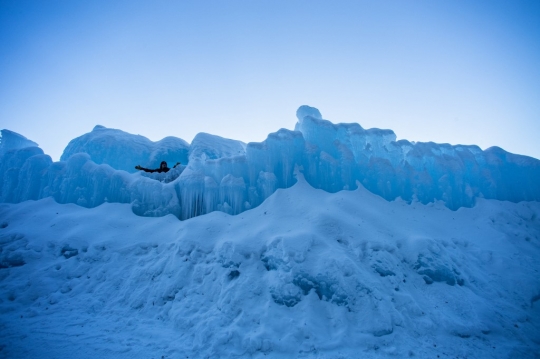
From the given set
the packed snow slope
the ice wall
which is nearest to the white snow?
the packed snow slope

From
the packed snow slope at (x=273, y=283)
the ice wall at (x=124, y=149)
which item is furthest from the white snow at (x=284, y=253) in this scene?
the ice wall at (x=124, y=149)

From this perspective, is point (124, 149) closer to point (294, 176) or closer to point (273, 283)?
point (294, 176)

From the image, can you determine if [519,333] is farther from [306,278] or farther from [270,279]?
[270,279]

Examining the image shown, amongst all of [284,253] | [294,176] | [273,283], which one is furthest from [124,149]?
[273,283]

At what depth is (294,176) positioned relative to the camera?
16.7 metres

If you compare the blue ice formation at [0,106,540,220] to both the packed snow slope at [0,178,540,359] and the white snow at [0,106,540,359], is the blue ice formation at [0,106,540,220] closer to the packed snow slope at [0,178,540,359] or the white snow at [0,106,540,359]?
the white snow at [0,106,540,359]

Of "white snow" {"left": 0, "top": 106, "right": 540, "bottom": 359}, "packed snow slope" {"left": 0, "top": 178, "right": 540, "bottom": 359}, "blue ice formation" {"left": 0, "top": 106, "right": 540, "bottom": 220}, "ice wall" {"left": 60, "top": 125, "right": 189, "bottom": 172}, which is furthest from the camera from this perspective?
"ice wall" {"left": 60, "top": 125, "right": 189, "bottom": 172}

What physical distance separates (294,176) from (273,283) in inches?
320

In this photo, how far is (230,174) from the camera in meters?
15.9

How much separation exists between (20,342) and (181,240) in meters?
5.96

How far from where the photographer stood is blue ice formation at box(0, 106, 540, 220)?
15891mm

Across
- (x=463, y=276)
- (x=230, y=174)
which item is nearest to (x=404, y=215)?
(x=463, y=276)

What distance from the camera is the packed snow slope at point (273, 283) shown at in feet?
25.8

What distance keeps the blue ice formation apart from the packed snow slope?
1.50m
